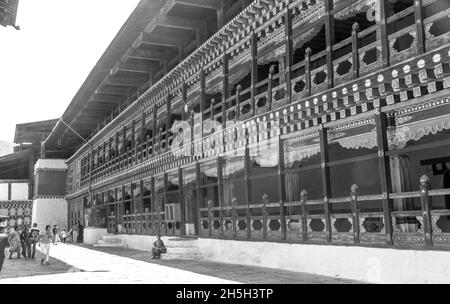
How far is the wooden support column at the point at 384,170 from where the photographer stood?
7.97 metres

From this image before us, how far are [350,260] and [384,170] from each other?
1822 mm

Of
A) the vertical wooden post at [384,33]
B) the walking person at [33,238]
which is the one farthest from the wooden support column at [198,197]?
the vertical wooden post at [384,33]

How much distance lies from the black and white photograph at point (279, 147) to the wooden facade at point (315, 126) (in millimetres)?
37

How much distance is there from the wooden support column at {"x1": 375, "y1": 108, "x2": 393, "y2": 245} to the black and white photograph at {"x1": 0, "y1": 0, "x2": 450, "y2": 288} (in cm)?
2

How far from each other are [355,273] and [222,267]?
3857 mm

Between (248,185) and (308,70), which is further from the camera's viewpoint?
(248,185)

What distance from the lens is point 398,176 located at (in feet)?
29.3

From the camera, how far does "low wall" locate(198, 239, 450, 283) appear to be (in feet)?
23.3

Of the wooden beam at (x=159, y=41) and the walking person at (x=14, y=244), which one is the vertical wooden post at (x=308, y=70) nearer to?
the wooden beam at (x=159, y=41)

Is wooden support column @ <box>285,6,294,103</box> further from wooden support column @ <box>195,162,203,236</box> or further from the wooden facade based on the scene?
wooden support column @ <box>195,162,203,236</box>

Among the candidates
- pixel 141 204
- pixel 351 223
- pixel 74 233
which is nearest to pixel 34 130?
pixel 74 233

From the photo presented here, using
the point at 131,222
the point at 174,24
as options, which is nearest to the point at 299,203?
the point at 174,24

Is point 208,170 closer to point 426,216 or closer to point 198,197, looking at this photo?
point 198,197

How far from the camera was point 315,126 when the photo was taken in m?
9.87
